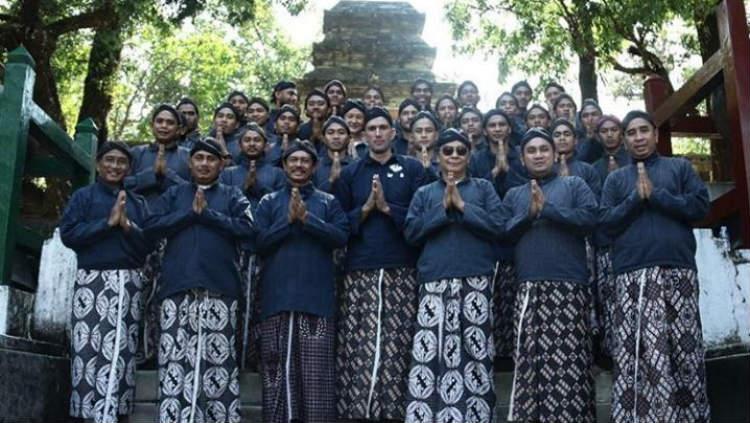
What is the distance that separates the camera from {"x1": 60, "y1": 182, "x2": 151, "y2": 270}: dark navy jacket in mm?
5184

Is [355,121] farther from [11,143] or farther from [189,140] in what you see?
[11,143]

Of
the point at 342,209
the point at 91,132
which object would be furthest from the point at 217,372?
the point at 91,132

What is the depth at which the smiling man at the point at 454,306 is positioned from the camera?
4797 millimetres

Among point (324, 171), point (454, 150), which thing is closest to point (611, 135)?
point (454, 150)

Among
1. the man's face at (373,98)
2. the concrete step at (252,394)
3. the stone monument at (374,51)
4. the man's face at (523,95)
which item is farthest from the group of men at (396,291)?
the stone monument at (374,51)

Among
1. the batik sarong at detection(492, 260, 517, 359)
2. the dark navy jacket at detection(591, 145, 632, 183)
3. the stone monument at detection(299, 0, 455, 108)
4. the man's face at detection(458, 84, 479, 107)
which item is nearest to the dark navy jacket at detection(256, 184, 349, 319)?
the batik sarong at detection(492, 260, 517, 359)

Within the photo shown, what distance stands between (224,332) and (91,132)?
11.6ft

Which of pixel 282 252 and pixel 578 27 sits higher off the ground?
pixel 578 27

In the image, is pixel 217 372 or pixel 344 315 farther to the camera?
pixel 344 315

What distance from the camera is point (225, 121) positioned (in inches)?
291

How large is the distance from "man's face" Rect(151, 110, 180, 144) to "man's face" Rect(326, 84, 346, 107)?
1982 mm

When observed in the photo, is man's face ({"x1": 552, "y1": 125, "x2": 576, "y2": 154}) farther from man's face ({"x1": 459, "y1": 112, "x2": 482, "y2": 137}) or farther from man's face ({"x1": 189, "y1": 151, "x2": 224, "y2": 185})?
man's face ({"x1": 189, "y1": 151, "x2": 224, "y2": 185})

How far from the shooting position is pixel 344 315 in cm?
535

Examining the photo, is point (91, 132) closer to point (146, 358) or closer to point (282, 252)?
point (146, 358)
